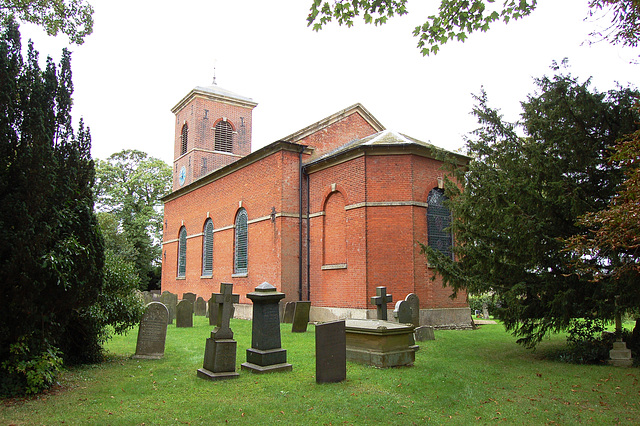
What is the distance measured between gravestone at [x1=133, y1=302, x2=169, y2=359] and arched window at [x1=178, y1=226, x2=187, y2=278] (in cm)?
1841

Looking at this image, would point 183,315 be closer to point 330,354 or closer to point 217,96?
point 330,354

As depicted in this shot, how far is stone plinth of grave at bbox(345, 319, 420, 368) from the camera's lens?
8.63m

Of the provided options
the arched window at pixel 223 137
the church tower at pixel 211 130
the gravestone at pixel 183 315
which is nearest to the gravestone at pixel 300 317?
the gravestone at pixel 183 315

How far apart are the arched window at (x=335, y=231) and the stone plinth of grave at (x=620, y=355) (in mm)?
8911

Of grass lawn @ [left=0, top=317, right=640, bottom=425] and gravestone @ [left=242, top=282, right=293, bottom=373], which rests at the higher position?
gravestone @ [left=242, top=282, right=293, bottom=373]

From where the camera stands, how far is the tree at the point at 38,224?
6.17 meters

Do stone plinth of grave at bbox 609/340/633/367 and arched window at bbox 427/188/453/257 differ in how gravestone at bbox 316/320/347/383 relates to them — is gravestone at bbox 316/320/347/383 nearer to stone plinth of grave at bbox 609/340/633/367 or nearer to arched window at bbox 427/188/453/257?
stone plinth of grave at bbox 609/340/633/367

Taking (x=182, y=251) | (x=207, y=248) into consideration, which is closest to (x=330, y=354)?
(x=207, y=248)

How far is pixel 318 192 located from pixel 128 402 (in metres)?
12.7

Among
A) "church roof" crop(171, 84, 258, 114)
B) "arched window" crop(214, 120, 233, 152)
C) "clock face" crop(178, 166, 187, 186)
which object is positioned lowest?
"clock face" crop(178, 166, 187, 186)

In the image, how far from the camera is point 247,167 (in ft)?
69.2

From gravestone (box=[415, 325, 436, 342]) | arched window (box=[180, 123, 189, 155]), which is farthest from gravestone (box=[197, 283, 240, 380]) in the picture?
arched window (box=[180, 123, 189, 155])

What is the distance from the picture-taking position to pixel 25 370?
6.41 m

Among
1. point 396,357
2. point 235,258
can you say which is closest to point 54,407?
point 396,357
